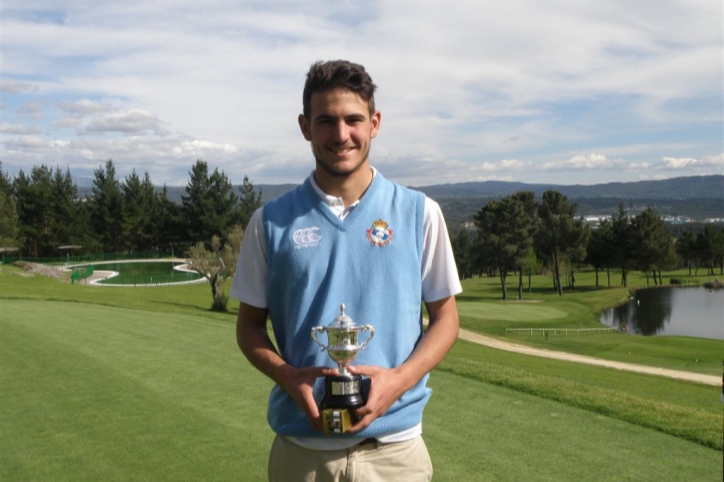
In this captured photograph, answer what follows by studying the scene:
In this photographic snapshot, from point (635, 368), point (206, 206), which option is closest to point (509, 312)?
point (635, 368)

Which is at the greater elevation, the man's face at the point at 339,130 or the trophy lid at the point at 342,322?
the man's face at the point at 339,130

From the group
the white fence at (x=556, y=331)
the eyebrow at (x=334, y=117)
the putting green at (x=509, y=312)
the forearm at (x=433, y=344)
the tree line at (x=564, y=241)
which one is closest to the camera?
the forearm at (x=433, y=344)

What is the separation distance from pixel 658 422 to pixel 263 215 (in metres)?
5.21

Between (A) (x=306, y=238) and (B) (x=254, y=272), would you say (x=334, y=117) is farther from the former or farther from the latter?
(B) (x=254, y=272)

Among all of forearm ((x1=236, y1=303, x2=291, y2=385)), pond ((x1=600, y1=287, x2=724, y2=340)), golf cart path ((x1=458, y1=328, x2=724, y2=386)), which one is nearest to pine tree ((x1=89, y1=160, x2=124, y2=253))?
pond ((x1=600, y1=287, x2=724, y2=340))

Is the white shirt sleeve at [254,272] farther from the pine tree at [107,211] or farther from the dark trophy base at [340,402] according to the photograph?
the pine tree at [107,211]

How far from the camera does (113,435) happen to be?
5984 millimetres

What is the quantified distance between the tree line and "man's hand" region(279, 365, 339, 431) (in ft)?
198

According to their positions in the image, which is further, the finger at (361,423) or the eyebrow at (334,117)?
the eyebrow at (334,117)

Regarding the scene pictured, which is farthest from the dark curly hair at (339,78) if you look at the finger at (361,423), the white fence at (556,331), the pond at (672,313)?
the pond at (672,313)

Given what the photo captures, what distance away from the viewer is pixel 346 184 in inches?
99.3

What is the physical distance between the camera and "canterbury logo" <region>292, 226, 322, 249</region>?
2424 millimetres

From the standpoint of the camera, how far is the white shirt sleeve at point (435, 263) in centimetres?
250

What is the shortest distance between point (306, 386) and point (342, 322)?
0.24 metres
